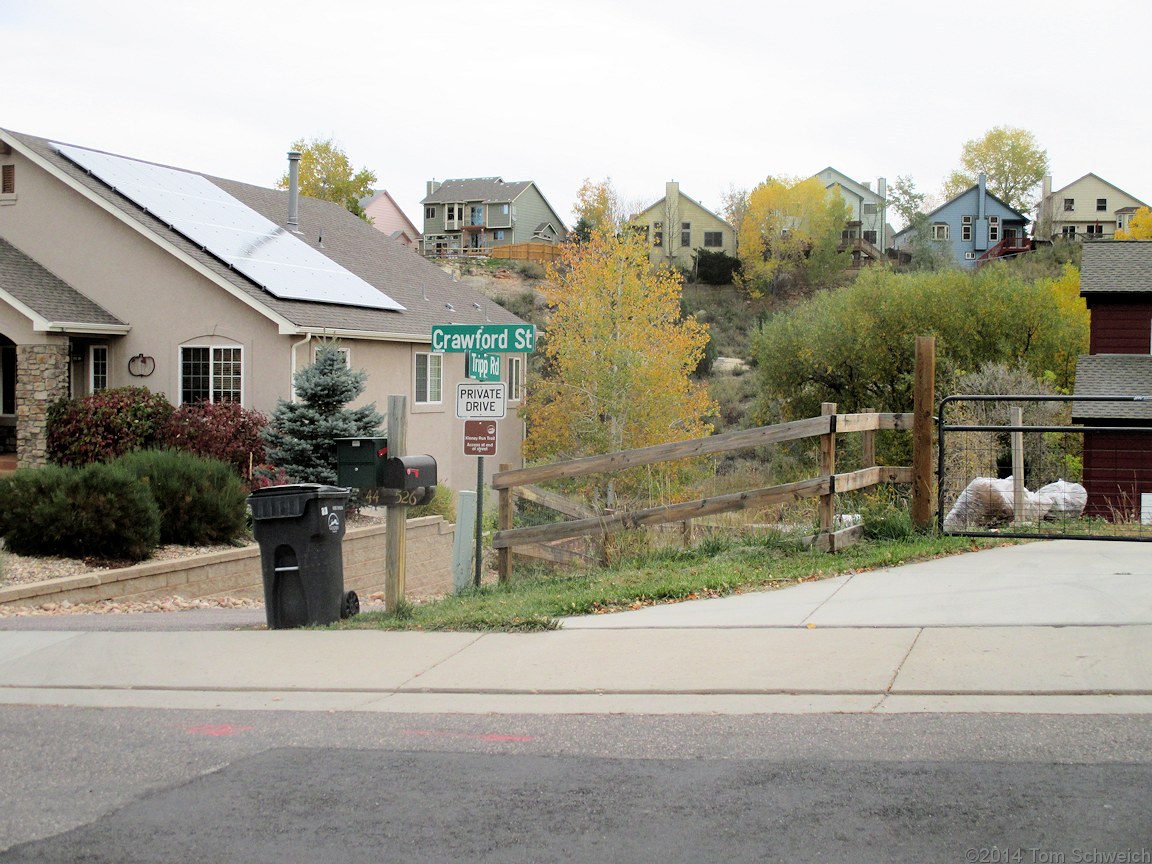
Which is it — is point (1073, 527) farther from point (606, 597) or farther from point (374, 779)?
point (374, 779)

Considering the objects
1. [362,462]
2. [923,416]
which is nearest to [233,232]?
[362,462]

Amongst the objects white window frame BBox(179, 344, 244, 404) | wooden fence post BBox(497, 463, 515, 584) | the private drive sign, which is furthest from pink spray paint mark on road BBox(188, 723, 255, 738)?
white window frame BBox(179, 344, 244, 404)

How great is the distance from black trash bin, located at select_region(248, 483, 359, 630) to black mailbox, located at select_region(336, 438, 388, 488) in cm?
16

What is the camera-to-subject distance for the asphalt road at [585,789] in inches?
187

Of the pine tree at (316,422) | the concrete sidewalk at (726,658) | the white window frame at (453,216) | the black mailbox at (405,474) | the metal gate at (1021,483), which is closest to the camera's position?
the concrete sidewalk at (726,658)

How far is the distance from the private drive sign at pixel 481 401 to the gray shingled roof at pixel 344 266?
38.1ft

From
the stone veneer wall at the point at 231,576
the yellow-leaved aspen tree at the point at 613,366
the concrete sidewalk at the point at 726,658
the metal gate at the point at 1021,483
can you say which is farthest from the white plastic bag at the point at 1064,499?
the yellow-leaved aspen tree at the point at 613,366

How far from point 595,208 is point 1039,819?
75.7 metres

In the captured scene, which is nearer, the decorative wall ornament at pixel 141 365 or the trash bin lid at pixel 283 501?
the trash bin lid at pixel 283 501

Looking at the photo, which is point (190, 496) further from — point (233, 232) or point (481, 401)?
point (233, 232)

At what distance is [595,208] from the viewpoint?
78.6 metres

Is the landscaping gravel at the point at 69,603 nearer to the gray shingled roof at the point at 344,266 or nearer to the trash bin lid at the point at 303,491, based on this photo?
the trash bin lid at the point at 303,491

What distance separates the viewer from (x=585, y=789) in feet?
17.9

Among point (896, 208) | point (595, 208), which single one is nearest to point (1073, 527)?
point (595, 208)
